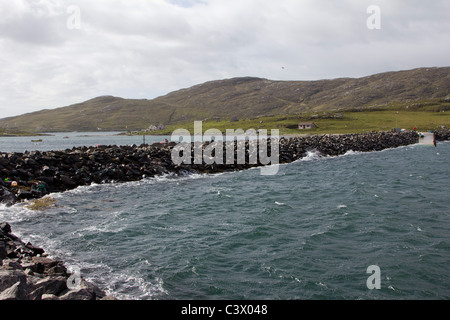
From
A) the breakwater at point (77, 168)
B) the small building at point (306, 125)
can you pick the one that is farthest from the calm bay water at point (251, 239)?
the small building at point (306, 125)

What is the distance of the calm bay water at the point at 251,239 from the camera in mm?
12930

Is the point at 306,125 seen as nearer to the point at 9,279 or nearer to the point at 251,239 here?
the point at 251,239

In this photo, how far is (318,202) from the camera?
2681 centimetres

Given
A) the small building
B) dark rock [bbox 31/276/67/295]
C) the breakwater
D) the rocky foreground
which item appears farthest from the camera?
the small building

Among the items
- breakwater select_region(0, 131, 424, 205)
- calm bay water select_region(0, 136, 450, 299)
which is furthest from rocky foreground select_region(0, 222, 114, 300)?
breakwater select_region(0, 131, 424, 205)

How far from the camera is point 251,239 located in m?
18.2

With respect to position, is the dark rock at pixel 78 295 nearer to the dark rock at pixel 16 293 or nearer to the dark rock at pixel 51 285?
the dark rock at pixel 51 285

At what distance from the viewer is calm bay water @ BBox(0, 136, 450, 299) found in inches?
509
